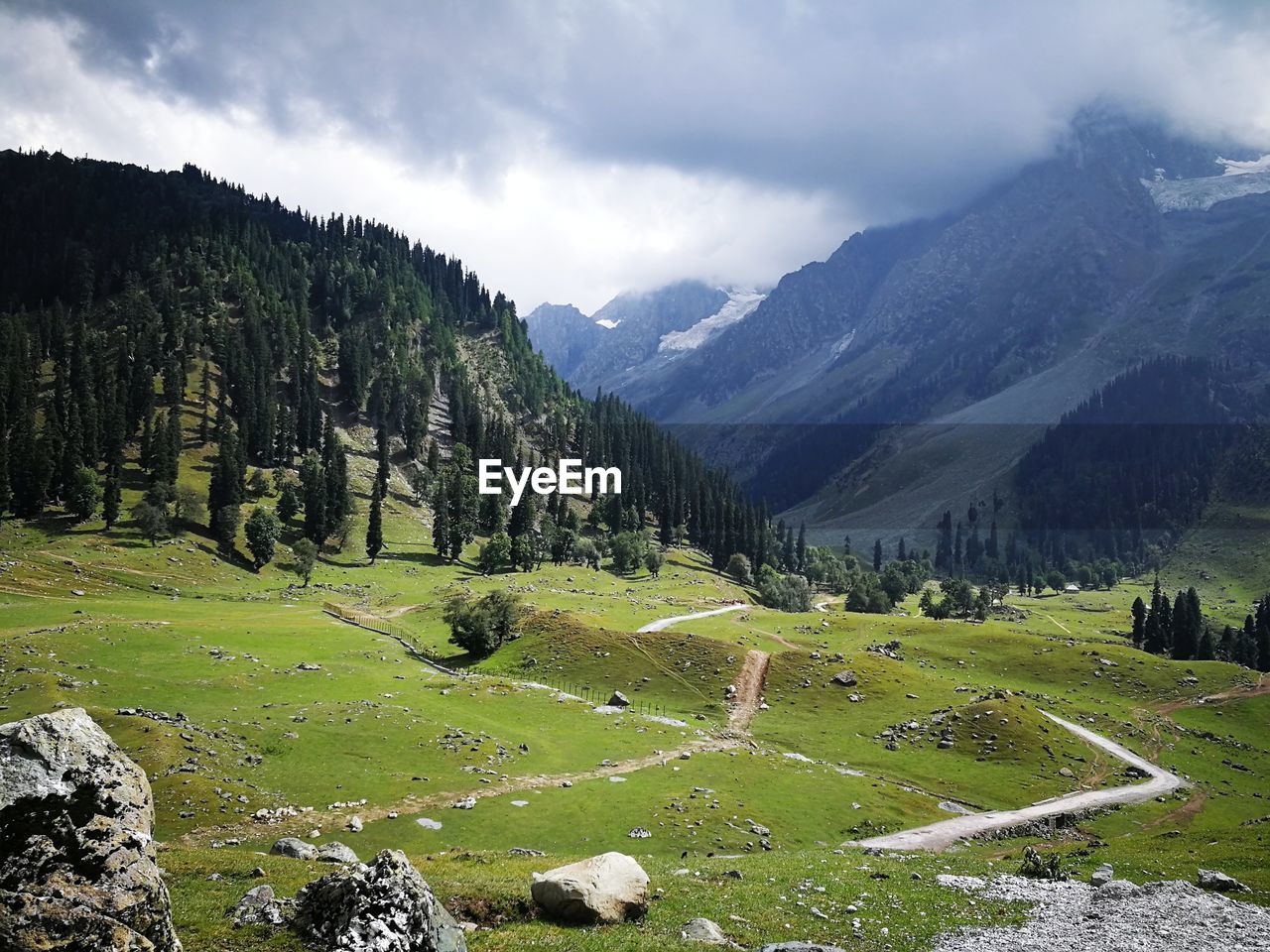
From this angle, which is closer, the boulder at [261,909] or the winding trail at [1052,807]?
the boulder at [261,909]

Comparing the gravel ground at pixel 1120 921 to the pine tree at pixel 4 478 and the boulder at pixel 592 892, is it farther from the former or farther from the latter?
the pine tree at pixel 4 478

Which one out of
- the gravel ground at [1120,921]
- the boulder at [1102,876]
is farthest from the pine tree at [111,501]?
the boulder at [1102,876]

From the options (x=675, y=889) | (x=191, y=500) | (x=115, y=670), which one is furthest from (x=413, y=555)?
(x=675, y=889)

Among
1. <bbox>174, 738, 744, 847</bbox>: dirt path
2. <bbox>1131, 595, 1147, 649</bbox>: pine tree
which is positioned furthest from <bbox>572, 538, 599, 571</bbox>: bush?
<bbox>1131, 595, 1147, 649</bbox>: pine tree

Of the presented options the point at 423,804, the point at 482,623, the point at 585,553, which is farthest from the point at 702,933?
the point at 585,553

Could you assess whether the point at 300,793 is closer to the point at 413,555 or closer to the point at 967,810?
the point at 967,810

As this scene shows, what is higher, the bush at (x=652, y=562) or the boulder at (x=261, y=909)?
the boulder at (x=261, y=909)
